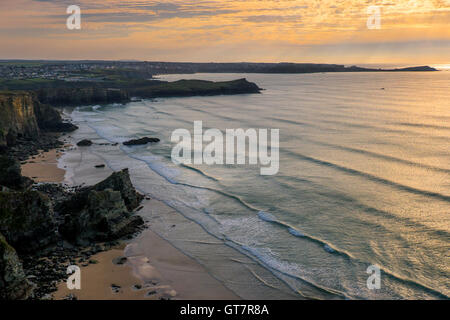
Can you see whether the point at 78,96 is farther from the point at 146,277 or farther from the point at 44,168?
the point at 146,277

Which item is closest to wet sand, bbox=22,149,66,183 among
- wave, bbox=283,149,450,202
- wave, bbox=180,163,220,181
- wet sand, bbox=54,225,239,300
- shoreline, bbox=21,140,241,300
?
wave, bbox=180,163,220,181

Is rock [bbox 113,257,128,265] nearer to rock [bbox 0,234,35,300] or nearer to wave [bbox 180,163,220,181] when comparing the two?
rock [bbox 0,234,35,300]

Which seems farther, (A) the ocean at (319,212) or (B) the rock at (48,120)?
(B) the rock at (48,120)

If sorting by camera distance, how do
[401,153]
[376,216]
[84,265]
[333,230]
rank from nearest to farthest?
[84,265] < [333,230] < [376,216] < [401,153]

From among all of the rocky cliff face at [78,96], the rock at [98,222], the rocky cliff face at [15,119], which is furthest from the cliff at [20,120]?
the rocky cliff face at [78,96]

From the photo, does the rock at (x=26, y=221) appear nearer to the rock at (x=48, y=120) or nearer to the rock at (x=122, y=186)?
the rock at (x=122, y=186)

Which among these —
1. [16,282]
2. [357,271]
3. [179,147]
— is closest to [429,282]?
[357,271]

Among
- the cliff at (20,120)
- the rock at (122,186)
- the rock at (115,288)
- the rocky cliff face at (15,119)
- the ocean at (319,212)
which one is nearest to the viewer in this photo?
the rock at (115,288)
